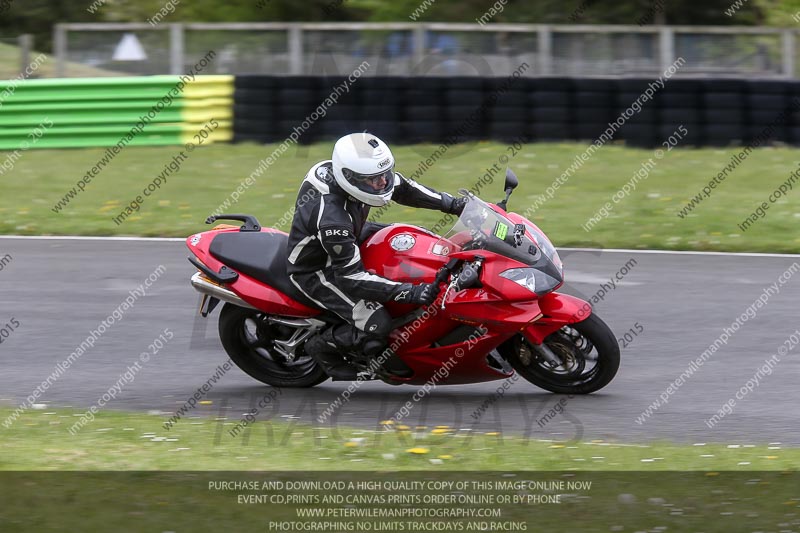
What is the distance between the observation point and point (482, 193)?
49.3 feet

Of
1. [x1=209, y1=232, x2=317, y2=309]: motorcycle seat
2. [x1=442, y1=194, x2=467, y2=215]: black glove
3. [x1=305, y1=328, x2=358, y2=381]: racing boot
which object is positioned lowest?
[x1=305, y1=328, x2=358, y2=381]: racing boot

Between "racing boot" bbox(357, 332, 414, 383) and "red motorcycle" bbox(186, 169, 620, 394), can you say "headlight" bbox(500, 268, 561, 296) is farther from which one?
"racing boot" bbox(357, 332, 414, 383)

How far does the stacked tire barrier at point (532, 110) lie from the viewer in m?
16.5

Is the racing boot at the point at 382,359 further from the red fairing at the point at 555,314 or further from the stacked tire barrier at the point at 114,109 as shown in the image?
the stacked tire barrier at the point at 114,109

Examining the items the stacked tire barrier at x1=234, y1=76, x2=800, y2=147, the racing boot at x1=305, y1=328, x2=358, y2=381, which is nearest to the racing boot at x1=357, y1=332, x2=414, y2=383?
the racing boot at x1=305, y1=328, x2=358, y2=381


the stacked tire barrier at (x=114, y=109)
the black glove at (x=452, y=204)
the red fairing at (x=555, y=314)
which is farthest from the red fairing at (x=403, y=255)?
the stacked tire barrier at (x=114, y=109)

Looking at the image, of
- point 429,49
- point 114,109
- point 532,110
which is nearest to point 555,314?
point 532,110

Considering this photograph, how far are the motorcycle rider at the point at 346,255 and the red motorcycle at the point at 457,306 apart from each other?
0.13 m

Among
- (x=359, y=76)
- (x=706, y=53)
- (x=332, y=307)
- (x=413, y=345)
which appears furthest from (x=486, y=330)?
(x=706, y=53)

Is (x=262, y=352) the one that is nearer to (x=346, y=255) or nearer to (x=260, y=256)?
(x=260, y=256)

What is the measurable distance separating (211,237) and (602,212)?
7.23 m

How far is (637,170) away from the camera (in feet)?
52.5

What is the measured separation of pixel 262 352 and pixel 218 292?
2.29ft

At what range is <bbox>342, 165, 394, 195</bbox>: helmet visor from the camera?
7.16m
